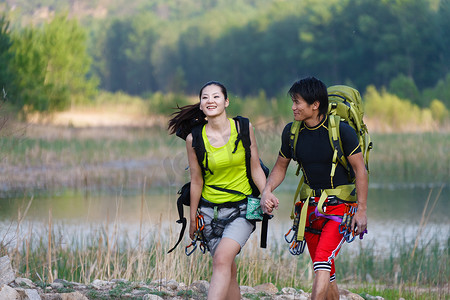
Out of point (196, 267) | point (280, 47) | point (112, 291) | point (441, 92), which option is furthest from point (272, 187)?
point (280, 47)

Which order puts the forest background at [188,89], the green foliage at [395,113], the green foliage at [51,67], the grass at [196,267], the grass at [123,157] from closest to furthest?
the grass at [196,267] → the forest background at [188,89] → the grass at [123,157] → the green foliage at [51,67] → the green foliage at [395,113]

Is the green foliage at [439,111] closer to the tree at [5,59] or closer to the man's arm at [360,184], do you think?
the tree at [5,59]

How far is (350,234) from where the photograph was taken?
4.50 m

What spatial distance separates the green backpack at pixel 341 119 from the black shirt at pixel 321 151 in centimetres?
3

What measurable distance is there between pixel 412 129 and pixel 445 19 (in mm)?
6321

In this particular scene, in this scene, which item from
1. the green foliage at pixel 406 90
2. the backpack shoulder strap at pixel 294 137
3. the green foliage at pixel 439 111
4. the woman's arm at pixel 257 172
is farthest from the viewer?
the green foliage at pixel 406 90

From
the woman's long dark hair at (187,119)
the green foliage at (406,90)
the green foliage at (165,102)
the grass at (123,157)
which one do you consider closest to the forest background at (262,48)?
the green foliage at (406,90)

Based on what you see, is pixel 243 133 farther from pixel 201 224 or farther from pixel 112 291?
pixel 112 291

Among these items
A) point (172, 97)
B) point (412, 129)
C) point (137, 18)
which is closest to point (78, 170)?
point (172, 97)

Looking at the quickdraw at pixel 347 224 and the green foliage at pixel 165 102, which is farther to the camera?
the green foliage at pixel 165 102

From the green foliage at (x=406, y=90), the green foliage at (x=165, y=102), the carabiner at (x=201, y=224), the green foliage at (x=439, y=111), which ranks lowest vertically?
the carabiner at (x=201, y=224)

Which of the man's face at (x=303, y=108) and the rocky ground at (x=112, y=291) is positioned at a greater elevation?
the man's face at (x=303, y=108)

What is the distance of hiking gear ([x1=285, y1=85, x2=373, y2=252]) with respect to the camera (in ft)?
14.5

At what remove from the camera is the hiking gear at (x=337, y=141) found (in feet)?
14.5
